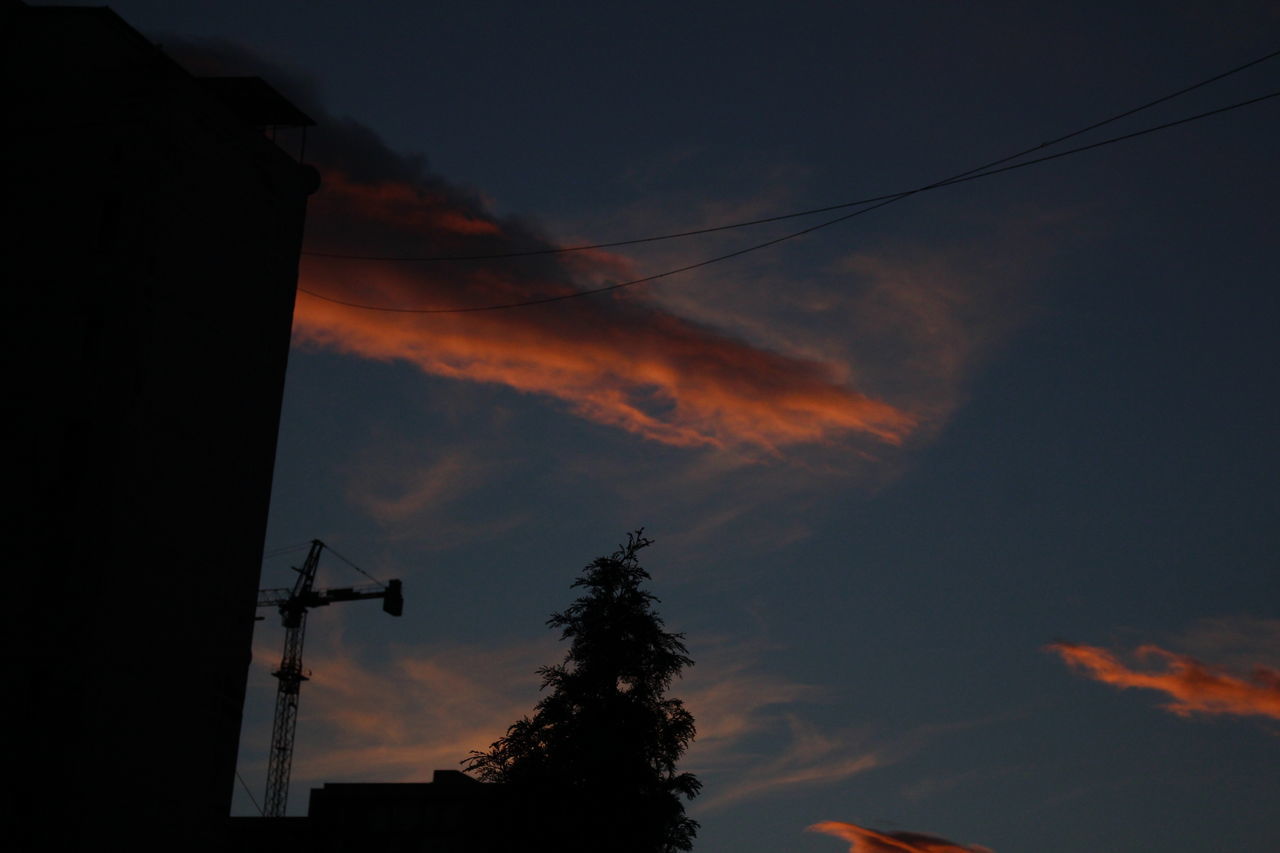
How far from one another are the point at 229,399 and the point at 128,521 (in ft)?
17.8

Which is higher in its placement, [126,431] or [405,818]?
[126,431]

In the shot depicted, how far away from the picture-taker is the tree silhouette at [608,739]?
44.3 metres

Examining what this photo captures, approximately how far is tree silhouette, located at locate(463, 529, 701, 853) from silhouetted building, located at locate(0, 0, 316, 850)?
1114cm

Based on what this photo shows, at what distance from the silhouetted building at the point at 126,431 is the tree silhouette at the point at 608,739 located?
11140 mm

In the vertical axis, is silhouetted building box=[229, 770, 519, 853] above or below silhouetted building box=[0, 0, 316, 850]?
below

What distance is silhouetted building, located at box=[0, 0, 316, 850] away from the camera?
3372 cm

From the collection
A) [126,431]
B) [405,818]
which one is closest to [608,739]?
[405,818]

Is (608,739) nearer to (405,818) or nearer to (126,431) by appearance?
(405,818)

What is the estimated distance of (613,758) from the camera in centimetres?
4494

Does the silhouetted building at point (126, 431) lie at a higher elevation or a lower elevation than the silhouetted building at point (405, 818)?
higher

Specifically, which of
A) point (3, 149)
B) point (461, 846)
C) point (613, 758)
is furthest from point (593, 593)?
point (3, 149)

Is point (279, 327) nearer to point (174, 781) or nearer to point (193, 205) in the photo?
point (193, 205)

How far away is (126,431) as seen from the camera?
1407 inches

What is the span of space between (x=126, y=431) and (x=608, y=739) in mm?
18928
